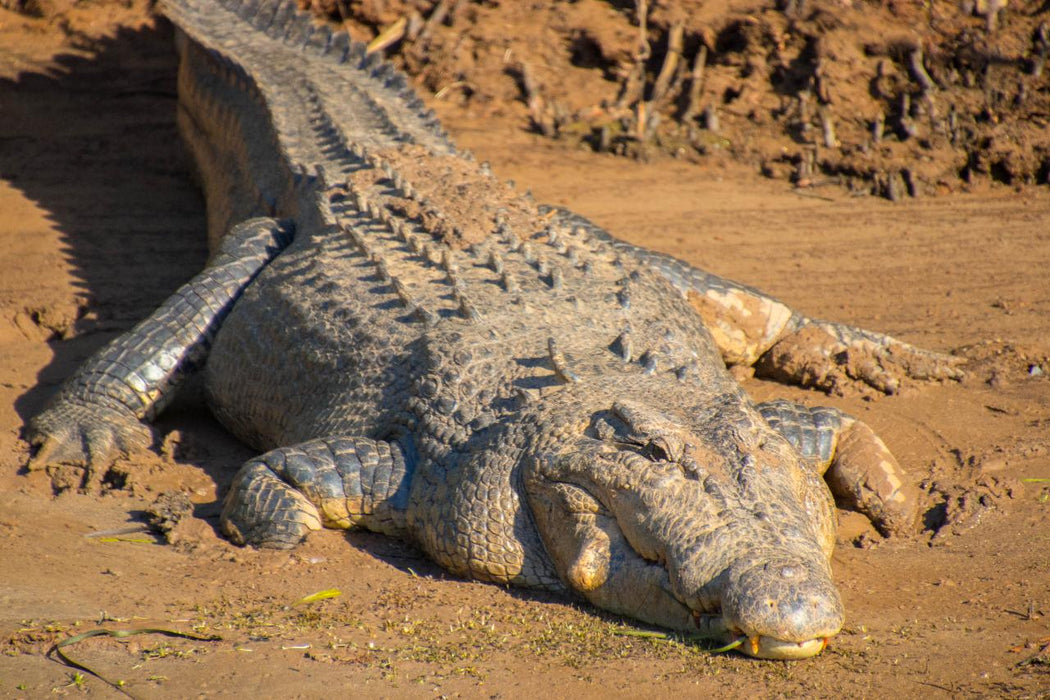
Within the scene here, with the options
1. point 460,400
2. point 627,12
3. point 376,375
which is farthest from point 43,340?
point 627,12

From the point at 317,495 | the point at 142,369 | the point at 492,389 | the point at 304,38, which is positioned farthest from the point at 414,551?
the point at 304,38

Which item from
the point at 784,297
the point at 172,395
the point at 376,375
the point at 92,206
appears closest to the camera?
the point at 376,375

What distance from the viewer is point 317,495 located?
4.28 m

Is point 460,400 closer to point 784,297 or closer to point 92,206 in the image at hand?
point 784,297

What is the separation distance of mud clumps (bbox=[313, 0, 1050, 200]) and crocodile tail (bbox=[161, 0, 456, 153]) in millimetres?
1665

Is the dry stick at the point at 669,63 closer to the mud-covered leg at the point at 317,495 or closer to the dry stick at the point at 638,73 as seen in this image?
the dry stick at the point at 638,73

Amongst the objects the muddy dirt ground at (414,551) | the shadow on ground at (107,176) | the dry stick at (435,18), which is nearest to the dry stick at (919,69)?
the muddy dirt ground at (414,551)

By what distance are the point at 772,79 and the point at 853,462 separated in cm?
579

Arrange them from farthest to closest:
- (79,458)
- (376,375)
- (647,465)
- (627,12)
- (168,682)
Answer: (627,12) → (79,458) → (376,375) → (647,465) → (168,682)

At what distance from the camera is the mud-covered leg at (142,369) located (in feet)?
16.9

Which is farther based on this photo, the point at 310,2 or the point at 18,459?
the point at 310,2

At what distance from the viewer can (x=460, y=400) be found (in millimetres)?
4273

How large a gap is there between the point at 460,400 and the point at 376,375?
510 millimetres

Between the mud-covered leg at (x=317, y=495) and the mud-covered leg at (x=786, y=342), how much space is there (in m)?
2.08
